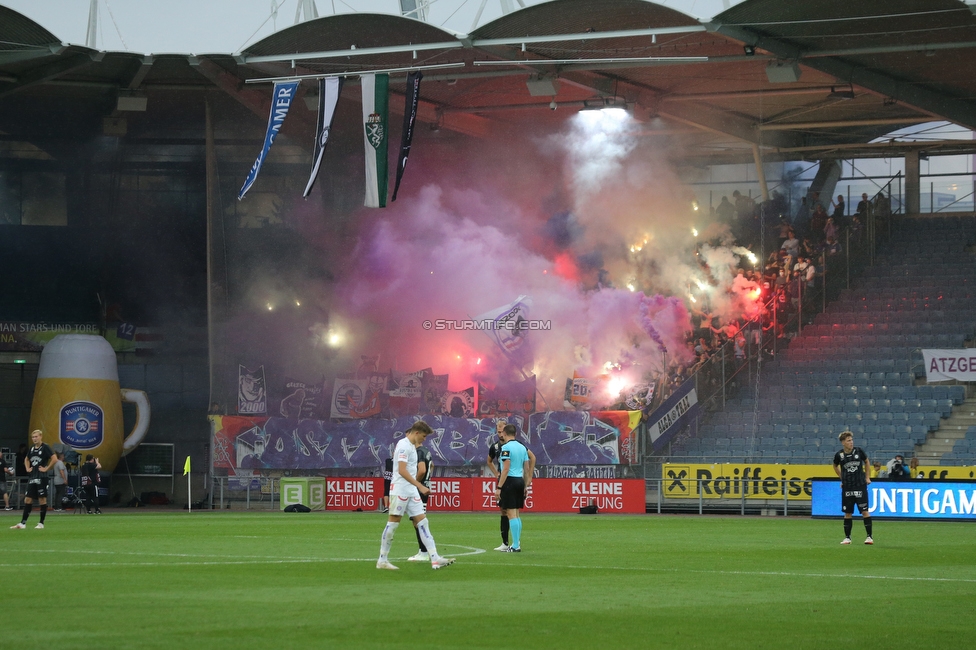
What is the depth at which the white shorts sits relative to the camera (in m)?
13.2

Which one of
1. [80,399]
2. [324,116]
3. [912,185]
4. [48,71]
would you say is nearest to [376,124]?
[324,116]

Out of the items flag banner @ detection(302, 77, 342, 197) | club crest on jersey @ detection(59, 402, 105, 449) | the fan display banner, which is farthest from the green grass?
club crest on jersey @ detection(59, 402, 105, 449)

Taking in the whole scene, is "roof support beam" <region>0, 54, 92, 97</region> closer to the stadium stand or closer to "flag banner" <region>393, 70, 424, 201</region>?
"flag banner" <region>393, 70, 424, 201</region>

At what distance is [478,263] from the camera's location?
4175 cm

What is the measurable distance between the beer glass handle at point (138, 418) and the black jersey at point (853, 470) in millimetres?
26323

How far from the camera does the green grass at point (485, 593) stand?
8547 millimetres

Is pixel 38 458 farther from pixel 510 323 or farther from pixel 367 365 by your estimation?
pixel 510 323

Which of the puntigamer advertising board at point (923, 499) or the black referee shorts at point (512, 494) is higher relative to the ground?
the black referee shorts at point (512, 494)

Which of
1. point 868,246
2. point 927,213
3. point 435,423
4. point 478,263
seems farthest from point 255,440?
point 927,213

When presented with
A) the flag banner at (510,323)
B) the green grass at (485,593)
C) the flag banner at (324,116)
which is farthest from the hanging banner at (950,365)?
the flag banner at (324,116)

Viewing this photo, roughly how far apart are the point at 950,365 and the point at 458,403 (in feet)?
47.2

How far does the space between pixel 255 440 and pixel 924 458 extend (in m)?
18.9

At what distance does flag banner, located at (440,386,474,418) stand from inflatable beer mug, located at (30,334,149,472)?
10.5m

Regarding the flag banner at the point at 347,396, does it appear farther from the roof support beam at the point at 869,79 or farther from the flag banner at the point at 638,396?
the roof support beam at the point at 869,79
